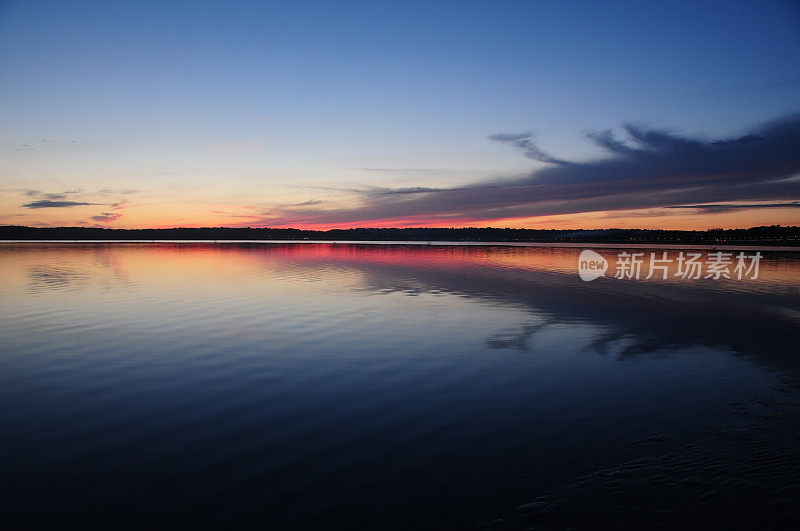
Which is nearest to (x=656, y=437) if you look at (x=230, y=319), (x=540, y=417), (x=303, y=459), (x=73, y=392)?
(x=540, y=417)

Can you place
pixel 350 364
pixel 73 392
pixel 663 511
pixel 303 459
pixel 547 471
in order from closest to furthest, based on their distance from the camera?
pixel 663 511
pixel 547 471
pixel 303 459
pixel 73 392
pixel 350 364

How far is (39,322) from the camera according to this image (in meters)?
19.4

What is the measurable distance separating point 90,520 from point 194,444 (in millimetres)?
2247

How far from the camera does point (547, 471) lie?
23.8 ft

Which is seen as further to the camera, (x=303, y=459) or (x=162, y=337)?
(x=162, y=337)

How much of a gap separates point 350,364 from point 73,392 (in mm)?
→ 6472

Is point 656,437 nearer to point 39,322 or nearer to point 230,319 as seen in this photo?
point 230,319

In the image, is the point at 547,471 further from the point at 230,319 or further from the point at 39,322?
the point at 39,322

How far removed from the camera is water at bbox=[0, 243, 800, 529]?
6387mm

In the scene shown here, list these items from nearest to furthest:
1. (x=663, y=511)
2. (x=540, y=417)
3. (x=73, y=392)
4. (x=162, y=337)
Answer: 1. (x=663, y=511)
2. (x=540, y=417)
3. (x=73, y=392)
4. (x=162, y=337)

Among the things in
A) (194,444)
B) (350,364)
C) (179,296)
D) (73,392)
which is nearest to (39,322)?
(179,296)

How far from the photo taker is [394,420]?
9.42 metres

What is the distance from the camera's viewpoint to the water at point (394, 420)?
639cm

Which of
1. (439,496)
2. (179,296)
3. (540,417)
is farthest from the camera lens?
(179,296)
